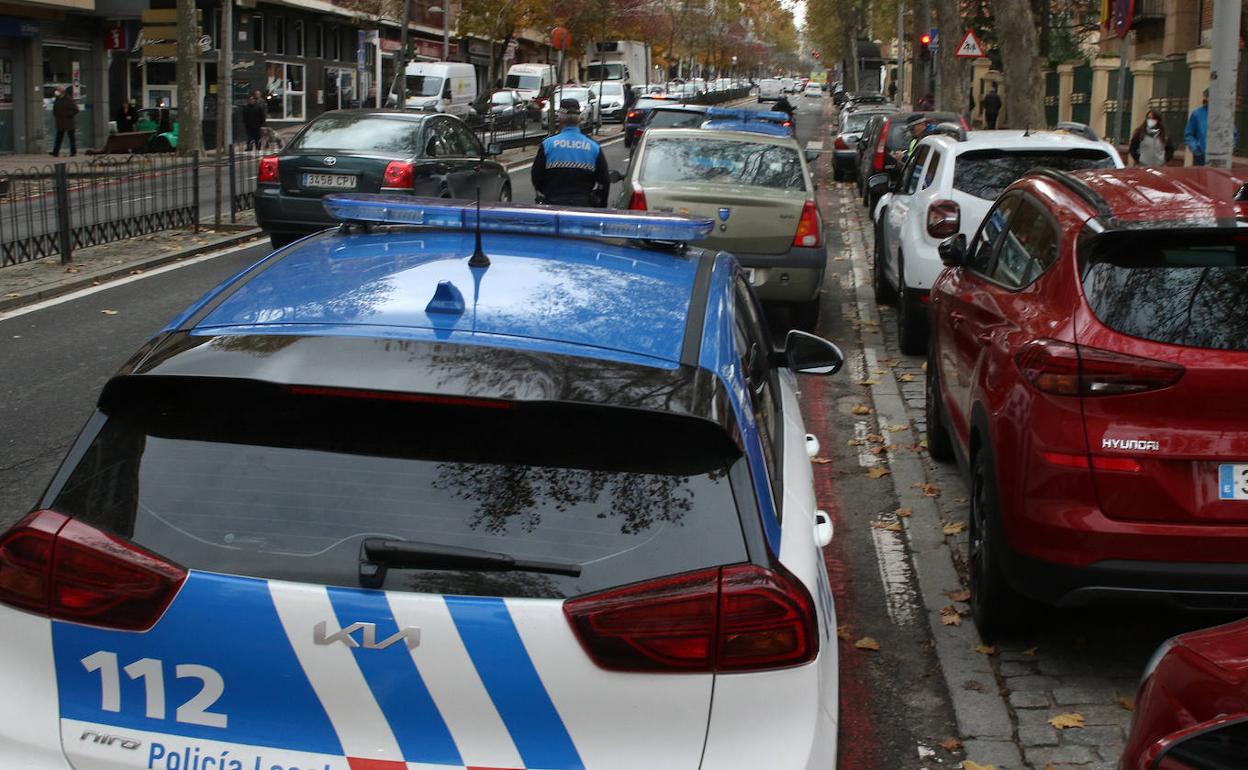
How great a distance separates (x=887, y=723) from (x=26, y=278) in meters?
11.5

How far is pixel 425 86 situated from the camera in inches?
2122

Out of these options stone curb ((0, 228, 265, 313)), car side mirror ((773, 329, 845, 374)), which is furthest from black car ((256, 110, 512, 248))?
car side mirror ((773, 329, 845, 374))

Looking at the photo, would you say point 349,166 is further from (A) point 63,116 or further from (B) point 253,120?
(B) point 253,120

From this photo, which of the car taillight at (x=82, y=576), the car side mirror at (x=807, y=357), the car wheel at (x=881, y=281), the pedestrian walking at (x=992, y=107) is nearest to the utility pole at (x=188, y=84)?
the pedestrian walking at (x=992, y=107)

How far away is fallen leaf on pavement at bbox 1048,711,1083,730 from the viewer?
4871mm

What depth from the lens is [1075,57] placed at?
52656mm

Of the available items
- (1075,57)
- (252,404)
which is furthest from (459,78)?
(252,404)

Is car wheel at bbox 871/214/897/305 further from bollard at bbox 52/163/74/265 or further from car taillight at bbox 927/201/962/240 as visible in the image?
bollard at bbox 52/163/74/265

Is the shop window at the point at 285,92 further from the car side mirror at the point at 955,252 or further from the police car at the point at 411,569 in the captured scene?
the police car at the point at 411,569

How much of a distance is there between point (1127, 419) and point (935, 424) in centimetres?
338

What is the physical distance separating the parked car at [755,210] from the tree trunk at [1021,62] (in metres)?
13.8

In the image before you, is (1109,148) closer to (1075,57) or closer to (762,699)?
(762,699)

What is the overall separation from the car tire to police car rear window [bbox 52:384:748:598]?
8.73 m

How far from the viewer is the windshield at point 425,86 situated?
53625 millimetres
